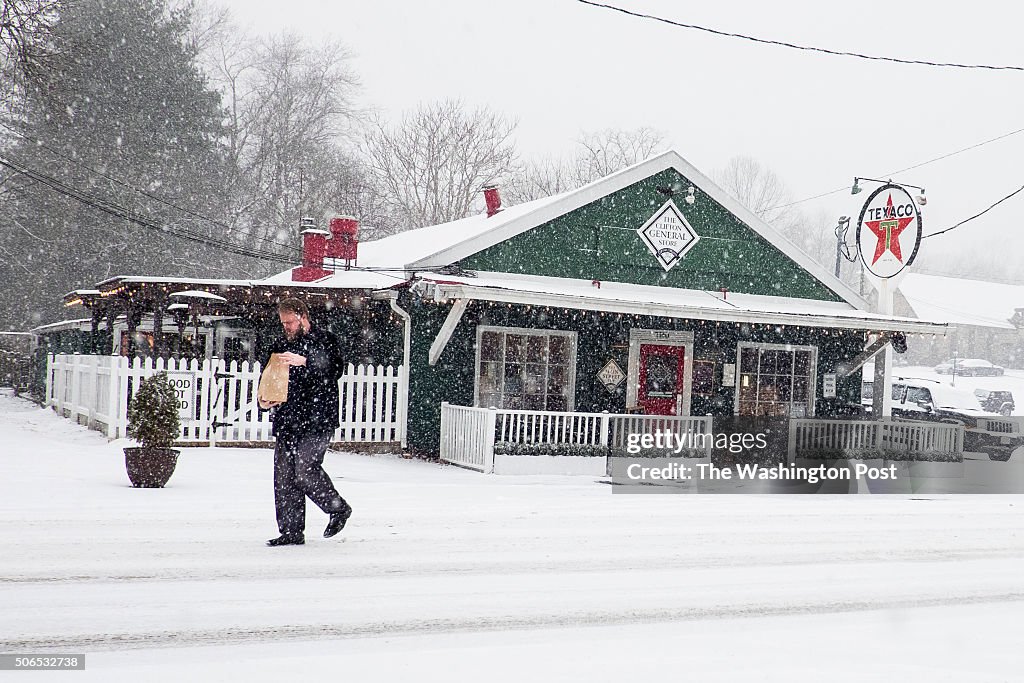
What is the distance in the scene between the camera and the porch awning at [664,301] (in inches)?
517

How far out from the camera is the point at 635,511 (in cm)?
998

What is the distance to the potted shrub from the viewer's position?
30.0 feet

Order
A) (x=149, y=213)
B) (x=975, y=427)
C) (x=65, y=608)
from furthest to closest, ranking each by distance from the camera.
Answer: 1. (x=149, y=213)
2. (x=975, y=427)
3. (x=65, y=608)

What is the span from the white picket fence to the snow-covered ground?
2.33 metres

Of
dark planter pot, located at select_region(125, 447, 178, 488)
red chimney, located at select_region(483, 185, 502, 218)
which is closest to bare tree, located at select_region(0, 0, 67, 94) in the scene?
red chimney, located at select_region(483, 185, 502, 218)

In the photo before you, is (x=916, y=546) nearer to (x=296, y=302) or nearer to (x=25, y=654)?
(x=296, y=302)

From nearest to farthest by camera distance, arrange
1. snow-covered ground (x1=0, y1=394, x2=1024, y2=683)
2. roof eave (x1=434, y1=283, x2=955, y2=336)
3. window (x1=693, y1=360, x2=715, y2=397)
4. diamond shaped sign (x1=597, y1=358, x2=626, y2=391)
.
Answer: snow-covered ground (x1=0, y1=394, x2=1024, y2=683) < roof eave (x1=434, y1=283, x2=955, y2=336) < diamond shaped sign (x1=597, y1=358, x2=626, y2=391) < window (x1=693, y1=360, x2=715, y2=397)

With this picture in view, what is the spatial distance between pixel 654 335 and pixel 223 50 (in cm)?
3872

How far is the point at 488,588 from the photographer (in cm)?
602

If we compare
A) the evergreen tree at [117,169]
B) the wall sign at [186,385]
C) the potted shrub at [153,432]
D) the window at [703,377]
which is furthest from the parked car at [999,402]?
the potted shrub at [153,432]

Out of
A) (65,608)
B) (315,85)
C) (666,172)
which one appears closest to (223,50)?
(315,85)

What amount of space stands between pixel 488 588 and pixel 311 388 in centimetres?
187

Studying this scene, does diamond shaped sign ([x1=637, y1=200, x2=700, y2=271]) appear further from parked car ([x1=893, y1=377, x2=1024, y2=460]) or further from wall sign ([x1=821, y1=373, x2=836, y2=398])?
parked car ([x1=893, y1=377, x2=1024, y2=460])

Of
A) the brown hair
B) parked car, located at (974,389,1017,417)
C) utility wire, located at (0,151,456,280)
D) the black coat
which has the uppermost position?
utility wire, located at (0,151,456,280)
